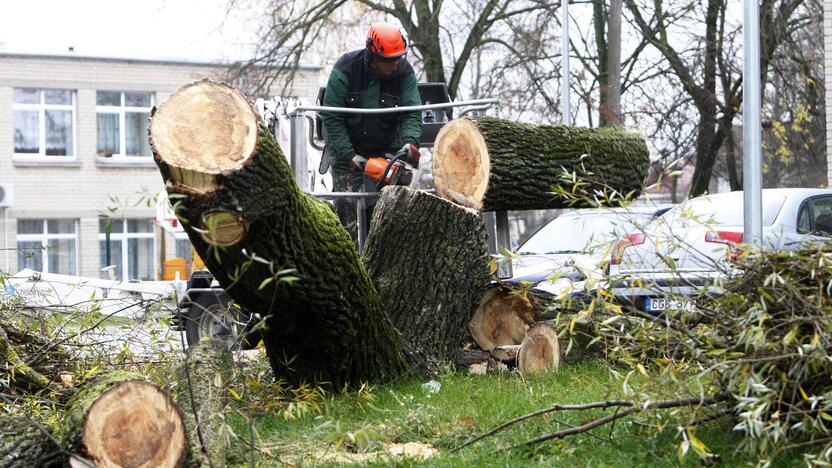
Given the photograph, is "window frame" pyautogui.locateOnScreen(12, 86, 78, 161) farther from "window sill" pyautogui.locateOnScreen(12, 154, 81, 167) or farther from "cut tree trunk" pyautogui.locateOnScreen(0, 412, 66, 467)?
"cut tree trunk" pyautogui.locateOnScreen(0, 412, 66, 467)

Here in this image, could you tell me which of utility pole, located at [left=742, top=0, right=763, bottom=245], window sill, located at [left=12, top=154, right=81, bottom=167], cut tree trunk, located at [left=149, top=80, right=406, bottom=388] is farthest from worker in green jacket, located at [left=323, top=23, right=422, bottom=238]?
window sill, located at [left=12, top=154, right=81, bottom=167]

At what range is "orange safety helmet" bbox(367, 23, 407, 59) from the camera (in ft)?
27.5

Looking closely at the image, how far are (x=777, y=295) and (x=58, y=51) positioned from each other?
32878 millimetres

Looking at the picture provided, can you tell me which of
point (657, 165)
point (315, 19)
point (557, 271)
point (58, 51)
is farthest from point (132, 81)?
point (557, 271)

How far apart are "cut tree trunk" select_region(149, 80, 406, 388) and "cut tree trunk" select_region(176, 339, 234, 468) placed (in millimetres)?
337

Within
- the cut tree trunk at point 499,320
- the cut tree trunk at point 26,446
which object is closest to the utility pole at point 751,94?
the cut tree trunk at point 499,320

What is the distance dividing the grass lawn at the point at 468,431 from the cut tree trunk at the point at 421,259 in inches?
19.4

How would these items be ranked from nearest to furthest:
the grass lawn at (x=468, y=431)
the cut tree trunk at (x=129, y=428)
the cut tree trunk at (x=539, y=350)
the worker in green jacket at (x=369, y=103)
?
1. the cut tree trunk at (x=129, y=428)
2. the grass lawn at (x=468, y=431)
3. the cut tree trunk at (x=539, y=350)
4. the worker in green jacket at (x=369, y=103)

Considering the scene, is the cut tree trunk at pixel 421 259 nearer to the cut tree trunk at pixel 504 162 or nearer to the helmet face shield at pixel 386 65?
the cut tree trunk at pixel 504 162

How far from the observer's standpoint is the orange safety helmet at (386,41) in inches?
330

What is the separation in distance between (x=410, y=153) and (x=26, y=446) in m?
4.14

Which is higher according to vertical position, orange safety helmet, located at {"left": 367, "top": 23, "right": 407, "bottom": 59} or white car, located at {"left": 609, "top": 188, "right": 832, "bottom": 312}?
orange safety helmet, located at {"left": 367, "top": 23, "right": 407, "bottom": 59}

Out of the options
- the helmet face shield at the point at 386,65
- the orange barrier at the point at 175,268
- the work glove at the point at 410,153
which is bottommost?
the orange barrier at the point at 175,268

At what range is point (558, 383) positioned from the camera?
22.4 feet
